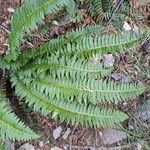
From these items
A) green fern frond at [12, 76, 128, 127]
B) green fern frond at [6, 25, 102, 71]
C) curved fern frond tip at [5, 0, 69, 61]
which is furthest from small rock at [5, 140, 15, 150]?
curved fern frond tip at [5, 0, 69, 61]

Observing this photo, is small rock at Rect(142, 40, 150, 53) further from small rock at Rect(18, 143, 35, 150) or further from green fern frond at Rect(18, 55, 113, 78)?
small rock at Rect(18, 143, 35, 150)

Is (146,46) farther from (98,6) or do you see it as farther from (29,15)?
(29,15)

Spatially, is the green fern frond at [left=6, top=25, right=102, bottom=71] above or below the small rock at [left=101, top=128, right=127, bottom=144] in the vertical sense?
above

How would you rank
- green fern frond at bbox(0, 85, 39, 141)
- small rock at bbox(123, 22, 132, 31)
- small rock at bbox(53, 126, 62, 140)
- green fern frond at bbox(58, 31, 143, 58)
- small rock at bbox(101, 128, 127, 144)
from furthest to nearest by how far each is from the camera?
small rock at bbox(123, 22, 132, 31), small rock at bbox(101, 128, 127, 144), small rock at bbox(53, 126, 62, 140), green fern frond at bbox(58, 31, 143, 58), green fern frond at bbox(0, 85, 39, 141)

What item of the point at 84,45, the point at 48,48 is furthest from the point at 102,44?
the point at 48,48

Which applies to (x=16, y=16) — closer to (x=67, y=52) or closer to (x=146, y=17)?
(x=67, y=52)

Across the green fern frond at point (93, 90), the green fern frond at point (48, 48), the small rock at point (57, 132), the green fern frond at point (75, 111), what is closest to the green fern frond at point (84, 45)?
the green fern frond at point (48, 48)
